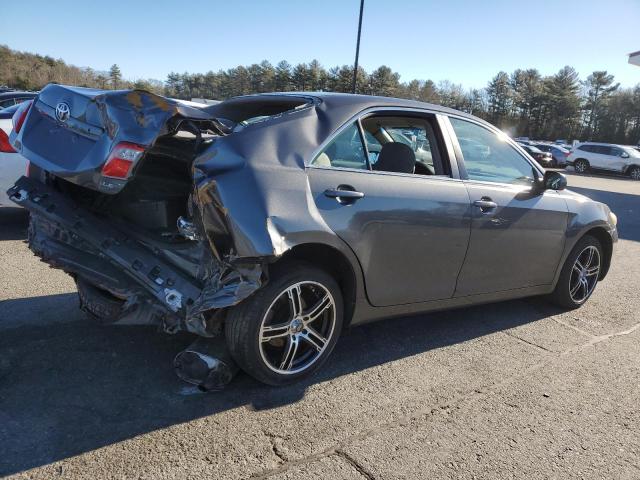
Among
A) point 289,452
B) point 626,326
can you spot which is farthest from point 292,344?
point 626,326

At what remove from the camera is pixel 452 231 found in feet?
11.7

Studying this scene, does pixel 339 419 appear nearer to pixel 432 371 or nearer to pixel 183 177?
pixel 432 371

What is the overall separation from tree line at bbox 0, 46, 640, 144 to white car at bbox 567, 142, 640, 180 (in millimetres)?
26762

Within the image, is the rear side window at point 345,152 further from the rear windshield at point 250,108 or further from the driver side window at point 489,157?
the driver side window at point 489,157

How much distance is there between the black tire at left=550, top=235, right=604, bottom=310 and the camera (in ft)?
15.3

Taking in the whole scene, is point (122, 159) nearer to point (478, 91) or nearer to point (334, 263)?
point (334, 263)

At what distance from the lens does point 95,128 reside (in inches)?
113

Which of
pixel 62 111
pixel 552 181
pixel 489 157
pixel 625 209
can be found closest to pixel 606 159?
pixel 625 209

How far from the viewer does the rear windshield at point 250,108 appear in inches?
143

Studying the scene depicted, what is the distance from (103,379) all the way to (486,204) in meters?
2.82

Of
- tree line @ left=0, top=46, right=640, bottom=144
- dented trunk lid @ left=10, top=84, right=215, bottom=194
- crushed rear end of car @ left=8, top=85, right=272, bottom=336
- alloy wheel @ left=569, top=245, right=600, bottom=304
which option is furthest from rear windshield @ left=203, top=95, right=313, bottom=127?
tree line @ left=0, top=46, right=640, bottom=144

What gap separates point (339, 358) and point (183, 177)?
1.67 metres

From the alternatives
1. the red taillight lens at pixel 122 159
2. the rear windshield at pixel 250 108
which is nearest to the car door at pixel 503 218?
the rear windshield at pixel 250 108

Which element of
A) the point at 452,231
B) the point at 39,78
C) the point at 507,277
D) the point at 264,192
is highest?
the point at 39,78
